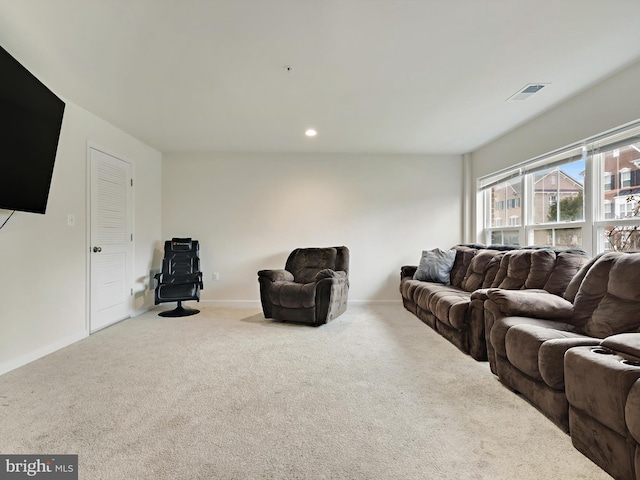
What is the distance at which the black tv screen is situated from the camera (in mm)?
2100

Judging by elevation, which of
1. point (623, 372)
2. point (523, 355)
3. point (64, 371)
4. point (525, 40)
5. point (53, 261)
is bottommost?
point (64, 371)

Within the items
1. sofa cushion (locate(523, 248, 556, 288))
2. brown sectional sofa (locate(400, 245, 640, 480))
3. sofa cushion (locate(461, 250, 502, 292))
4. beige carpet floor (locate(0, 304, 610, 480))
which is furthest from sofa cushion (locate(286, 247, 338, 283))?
sofa cushion (locate(523, 248, 556, 288))

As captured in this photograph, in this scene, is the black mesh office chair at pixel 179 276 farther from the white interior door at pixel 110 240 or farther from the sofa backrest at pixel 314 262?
the sofa backrest at pixel 314 262

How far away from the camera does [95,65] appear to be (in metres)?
2.55

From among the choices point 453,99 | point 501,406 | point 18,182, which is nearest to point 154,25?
point 18,182

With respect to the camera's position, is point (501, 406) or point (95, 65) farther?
point (95, 65)

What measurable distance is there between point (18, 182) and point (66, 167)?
1052mm

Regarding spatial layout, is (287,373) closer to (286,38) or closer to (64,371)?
(64,371)

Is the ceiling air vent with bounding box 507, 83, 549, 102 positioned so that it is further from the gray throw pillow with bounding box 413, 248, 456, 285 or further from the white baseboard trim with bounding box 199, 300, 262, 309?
the white baseboard trim with bounding box 199, 300, 262, 309

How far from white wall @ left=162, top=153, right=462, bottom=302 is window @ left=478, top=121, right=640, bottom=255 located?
1124mm

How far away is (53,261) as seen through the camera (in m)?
3.09

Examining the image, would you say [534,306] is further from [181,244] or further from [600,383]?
[181,244]

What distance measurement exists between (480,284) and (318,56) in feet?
9.39

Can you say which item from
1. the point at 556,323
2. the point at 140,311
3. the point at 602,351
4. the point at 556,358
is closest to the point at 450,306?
the point at 556,323
